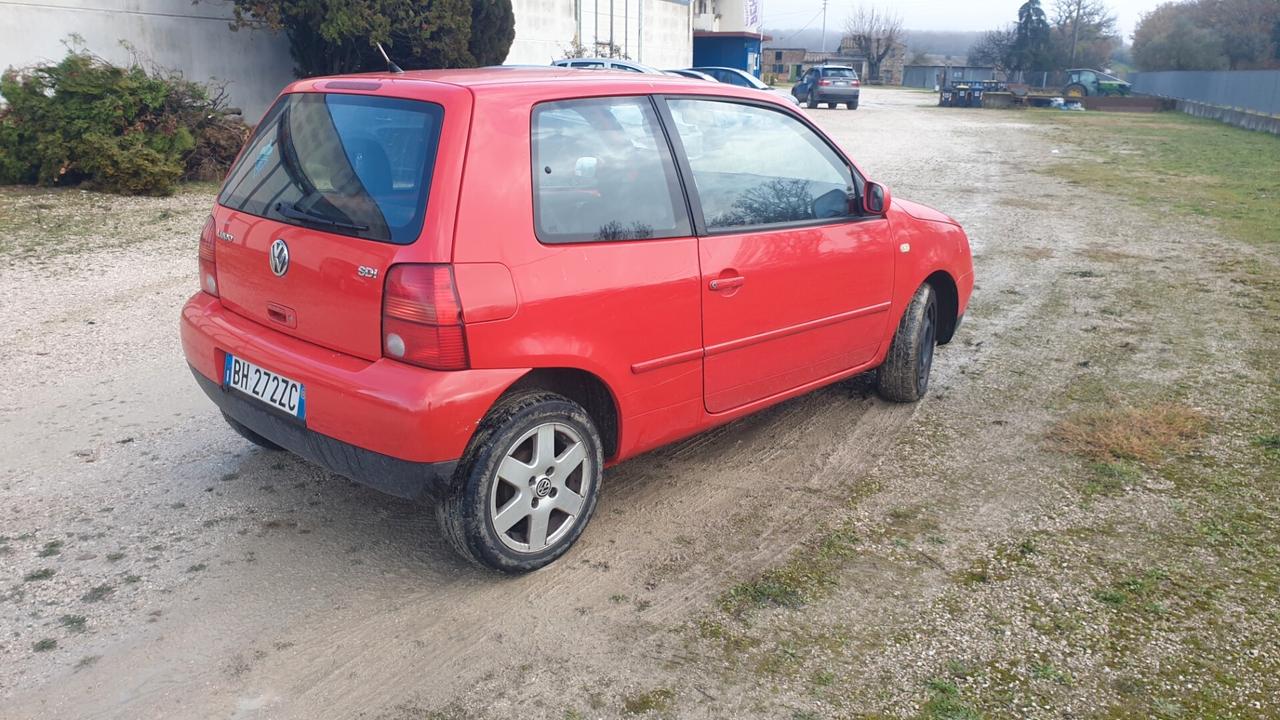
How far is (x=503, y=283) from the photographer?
321 cm

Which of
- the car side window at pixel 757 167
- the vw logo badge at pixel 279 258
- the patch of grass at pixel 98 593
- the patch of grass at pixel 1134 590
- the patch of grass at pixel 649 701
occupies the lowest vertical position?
the patch of grass at pixel 649 701

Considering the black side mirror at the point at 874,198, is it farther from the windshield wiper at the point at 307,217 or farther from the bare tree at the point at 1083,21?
the bare tree at the point at 1083,21

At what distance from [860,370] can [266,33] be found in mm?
14929

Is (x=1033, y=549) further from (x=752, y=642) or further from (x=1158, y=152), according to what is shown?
(x=1158, y=152)

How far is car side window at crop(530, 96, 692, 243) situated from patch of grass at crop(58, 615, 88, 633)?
1.90 metres

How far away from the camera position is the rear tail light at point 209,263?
3.91 m

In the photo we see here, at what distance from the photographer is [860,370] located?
16.3 ft

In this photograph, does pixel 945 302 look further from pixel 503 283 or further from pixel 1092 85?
pixel 1092 85

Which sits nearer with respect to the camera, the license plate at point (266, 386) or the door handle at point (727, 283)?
the license plate at point (266, 386)

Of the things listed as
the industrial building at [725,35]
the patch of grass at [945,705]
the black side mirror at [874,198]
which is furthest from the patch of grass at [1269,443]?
the industrial building at [725,35]

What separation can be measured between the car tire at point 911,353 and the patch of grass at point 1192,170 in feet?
21.6

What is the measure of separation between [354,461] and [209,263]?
124cm

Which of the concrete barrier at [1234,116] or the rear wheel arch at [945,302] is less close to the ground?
the concrete barrier at [1234,116]

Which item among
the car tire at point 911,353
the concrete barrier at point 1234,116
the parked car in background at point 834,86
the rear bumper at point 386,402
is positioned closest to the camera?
the rear bumper at point 386,402
